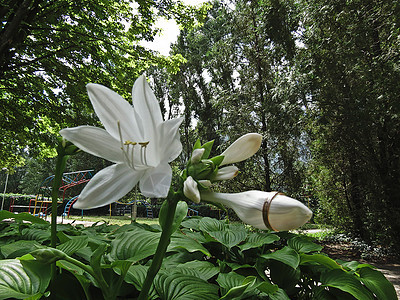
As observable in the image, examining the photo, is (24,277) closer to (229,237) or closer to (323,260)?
(229,237)

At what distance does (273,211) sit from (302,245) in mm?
1056

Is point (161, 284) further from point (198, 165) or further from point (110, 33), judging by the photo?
point (110, 33)

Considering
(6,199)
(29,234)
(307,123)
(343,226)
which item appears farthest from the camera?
(6,199)

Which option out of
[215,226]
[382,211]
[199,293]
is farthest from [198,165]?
[382,211]

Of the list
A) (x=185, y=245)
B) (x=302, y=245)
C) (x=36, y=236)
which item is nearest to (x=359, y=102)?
(x=302, y=245)

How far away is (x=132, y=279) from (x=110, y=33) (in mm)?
8194

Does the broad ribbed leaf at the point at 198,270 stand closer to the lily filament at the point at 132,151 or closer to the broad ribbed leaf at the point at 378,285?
the lily filament at the point at 132,151

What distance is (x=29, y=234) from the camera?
4.33 feet

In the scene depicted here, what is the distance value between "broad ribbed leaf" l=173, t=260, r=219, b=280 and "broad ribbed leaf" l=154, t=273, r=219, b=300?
98 mm

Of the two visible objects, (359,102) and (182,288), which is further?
(359,102)

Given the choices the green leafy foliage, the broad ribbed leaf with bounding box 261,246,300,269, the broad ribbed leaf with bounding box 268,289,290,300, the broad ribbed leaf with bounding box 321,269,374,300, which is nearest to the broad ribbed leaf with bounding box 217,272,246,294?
the green leafy foliage

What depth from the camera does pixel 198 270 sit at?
1041 millimetres

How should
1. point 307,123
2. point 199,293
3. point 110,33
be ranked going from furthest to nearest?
point 307,123 < point 110,33 < point 199,293

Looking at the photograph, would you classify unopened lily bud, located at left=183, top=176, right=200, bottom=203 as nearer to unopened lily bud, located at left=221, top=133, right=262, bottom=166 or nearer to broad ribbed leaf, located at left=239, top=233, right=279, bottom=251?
unopened lily bud, located at left=221, top=133, right=262, bottom=166
